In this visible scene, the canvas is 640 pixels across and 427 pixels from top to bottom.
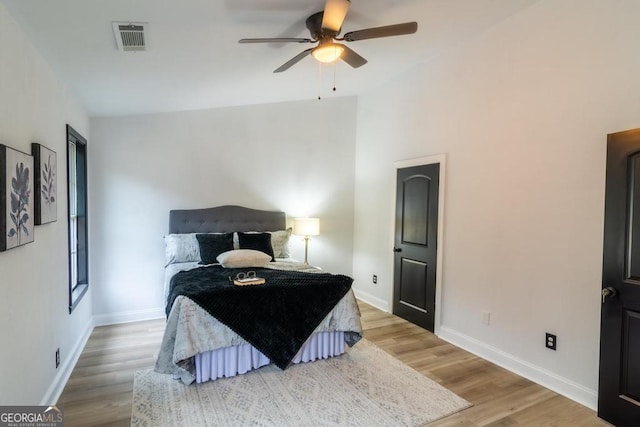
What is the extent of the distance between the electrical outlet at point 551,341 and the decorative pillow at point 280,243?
10.1 ft

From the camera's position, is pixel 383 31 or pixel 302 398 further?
pixel 302 398

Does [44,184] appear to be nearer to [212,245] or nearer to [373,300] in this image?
[212,245]

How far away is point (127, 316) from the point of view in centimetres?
430

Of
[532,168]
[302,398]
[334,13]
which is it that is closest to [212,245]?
[302,398]

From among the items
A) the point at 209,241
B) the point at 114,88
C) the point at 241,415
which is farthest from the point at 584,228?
the point at 114,88

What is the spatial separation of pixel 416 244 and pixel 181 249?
292 centimetres

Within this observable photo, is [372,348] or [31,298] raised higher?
[31,298]

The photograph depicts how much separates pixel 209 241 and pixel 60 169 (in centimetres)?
170

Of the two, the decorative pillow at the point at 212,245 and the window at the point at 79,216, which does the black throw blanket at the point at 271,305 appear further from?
the window at the point at 79,216

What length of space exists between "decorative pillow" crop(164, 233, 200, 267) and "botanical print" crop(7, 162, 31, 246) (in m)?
2.15

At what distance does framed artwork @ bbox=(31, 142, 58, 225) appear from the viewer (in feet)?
7.34

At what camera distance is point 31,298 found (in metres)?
2.18

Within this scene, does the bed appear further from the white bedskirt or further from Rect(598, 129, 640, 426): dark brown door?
Rect(598, 129, 640, 426): dark brown door

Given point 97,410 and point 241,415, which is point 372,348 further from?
point 97,410
